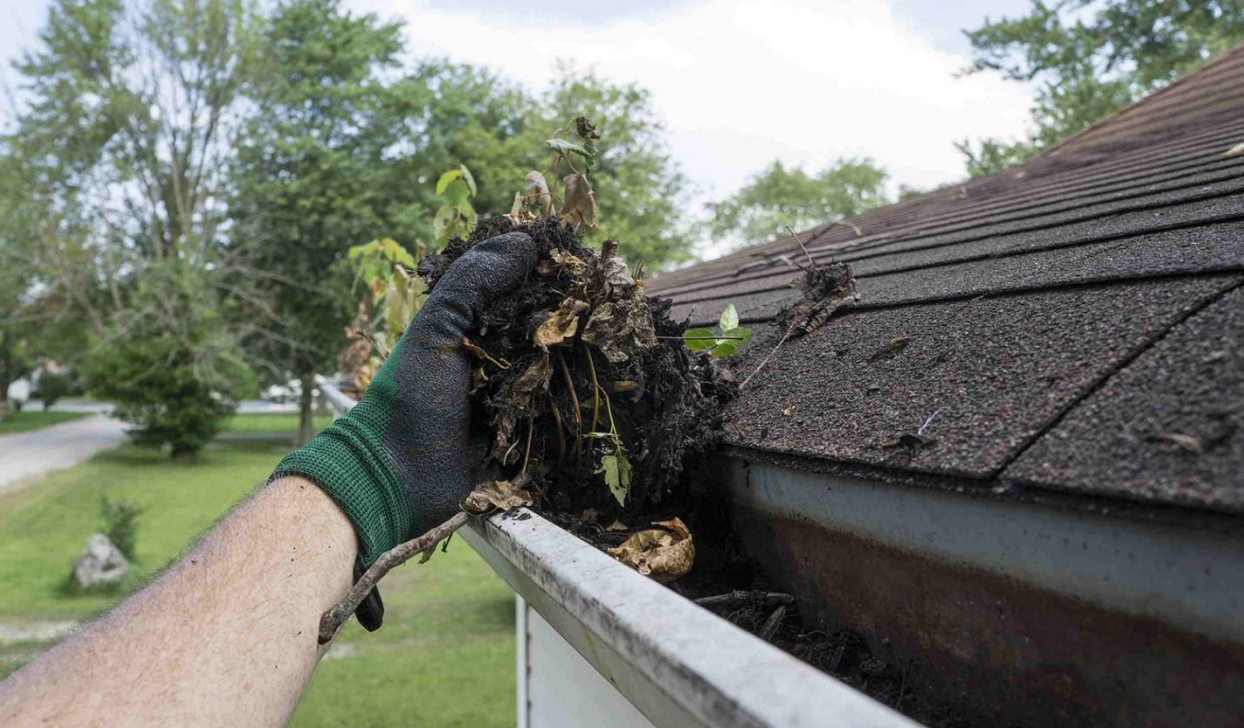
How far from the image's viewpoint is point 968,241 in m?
2.17

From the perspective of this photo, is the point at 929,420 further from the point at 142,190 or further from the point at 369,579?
the point at 142,190

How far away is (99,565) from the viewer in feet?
35.2

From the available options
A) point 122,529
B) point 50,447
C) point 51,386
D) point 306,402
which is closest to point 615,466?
point 122,529

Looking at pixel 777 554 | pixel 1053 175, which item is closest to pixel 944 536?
pixel 777 554

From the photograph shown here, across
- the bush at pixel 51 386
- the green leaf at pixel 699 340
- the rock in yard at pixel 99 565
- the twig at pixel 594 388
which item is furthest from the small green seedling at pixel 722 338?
the bush at pixel 51 386

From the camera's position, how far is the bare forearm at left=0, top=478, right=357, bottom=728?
102cm

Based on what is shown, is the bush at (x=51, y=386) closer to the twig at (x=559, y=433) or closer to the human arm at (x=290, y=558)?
the human arm at (x=290, y=558)

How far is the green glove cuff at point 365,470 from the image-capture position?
4.28ft

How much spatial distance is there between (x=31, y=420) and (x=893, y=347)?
38.5 metres

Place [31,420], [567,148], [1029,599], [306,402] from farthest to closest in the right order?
[31,420]
[306,402]
[567,148]
[1029,599]

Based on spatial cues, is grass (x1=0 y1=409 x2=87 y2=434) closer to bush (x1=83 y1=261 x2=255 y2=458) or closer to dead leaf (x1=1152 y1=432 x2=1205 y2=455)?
bush (x1=83 y1=261 x2=255 y2=458)

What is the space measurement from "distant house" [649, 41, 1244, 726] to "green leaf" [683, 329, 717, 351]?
3.8 inches

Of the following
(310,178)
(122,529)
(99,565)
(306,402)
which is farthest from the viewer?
(306,402)

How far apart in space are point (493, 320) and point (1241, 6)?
1761cm
